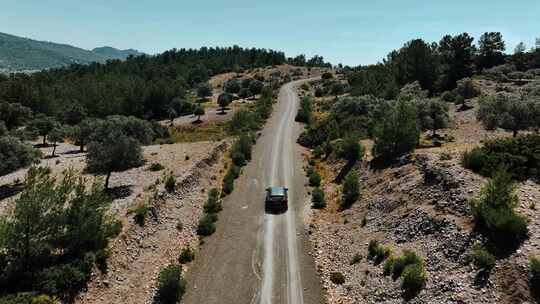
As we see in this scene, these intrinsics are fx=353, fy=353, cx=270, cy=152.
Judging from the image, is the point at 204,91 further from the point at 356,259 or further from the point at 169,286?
the point at 169,286

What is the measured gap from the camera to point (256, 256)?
30906mm

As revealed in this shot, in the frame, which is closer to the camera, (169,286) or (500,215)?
(500,215)

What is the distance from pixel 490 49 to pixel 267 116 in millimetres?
80763

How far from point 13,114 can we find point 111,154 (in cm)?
6752

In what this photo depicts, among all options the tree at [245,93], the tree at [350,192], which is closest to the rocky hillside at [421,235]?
the tree at [350,192]

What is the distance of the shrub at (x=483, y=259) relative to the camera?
820 inches

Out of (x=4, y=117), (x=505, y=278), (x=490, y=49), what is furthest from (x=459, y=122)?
(x=4, y=117)

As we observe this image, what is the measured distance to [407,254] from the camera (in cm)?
2528

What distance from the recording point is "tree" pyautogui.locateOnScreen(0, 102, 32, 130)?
8538 cm

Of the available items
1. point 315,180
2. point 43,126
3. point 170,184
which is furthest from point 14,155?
point 315,180

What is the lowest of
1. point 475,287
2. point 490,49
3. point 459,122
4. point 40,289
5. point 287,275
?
point 287,275

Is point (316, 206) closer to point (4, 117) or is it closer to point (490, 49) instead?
point (4, 117)

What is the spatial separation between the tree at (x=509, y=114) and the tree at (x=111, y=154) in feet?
141

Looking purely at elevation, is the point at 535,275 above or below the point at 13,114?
below
